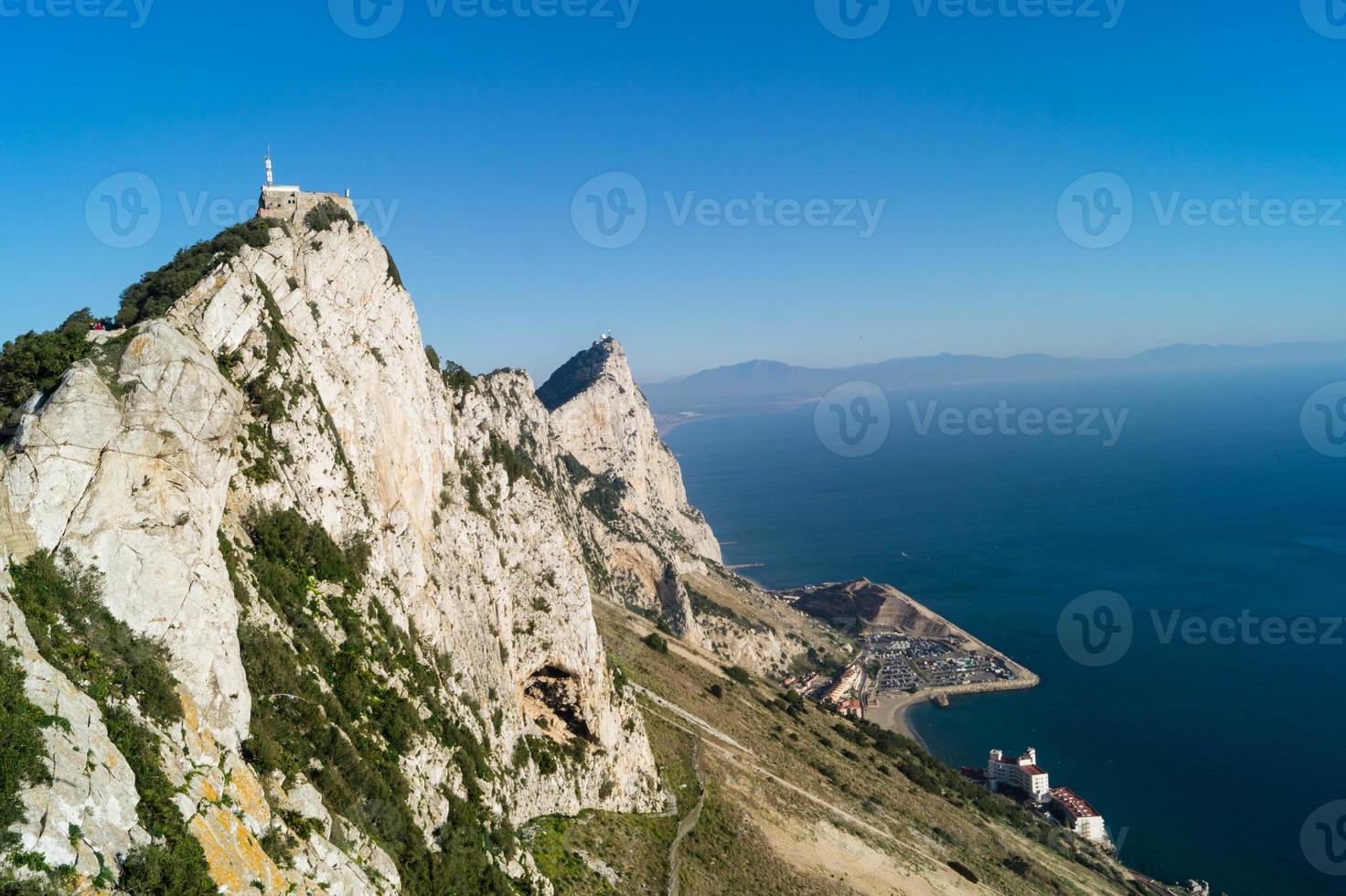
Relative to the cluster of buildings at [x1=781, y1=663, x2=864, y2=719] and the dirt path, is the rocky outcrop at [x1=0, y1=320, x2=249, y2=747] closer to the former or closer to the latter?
the dirt path

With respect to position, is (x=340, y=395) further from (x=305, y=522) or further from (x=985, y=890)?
(x=985, y=890)

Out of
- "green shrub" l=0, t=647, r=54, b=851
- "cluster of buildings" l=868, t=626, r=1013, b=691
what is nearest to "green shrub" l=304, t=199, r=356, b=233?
"green shrub" l=0, t=647, r=54, b=851

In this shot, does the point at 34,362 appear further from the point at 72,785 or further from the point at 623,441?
the point at 623,441

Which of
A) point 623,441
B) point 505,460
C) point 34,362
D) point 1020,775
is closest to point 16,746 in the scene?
point 34,362

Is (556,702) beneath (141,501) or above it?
beneath

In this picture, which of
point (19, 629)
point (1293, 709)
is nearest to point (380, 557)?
point (19, 629)

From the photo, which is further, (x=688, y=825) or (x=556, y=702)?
(x=556, y=702)
